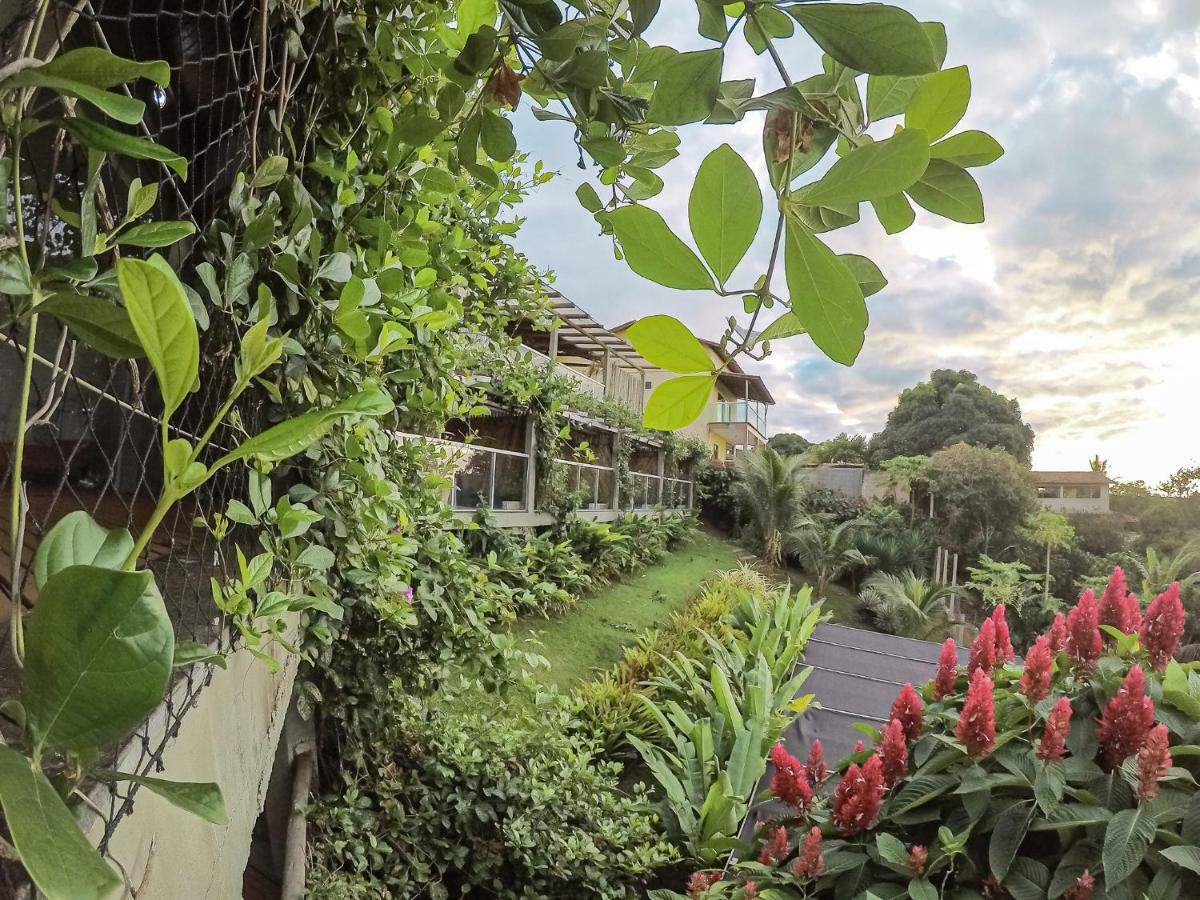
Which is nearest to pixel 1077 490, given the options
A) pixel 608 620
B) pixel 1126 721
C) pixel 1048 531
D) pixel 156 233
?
pixel 1048 531

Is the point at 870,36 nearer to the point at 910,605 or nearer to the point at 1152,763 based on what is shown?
the point at 1152,763

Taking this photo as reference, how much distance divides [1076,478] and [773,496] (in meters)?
10.3

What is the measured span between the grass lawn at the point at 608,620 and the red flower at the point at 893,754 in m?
2.57

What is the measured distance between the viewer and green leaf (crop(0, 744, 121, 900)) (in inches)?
5.8

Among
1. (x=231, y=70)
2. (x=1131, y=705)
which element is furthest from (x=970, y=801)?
(x=231, y=70)

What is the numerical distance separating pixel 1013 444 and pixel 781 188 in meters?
24.7

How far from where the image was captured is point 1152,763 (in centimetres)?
120

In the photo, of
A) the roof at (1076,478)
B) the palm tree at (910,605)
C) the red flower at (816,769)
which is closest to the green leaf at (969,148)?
the red flower at (816,769)

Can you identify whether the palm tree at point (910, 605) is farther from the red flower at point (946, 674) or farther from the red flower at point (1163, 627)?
the red flower at point (1163, 627)

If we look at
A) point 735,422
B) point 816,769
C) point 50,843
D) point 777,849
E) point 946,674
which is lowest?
point 777,849

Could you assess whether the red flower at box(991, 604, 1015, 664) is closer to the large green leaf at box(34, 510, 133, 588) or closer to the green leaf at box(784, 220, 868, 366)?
the green leaf at box(784, 220, 868, 366)

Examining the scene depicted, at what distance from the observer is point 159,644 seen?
17cm

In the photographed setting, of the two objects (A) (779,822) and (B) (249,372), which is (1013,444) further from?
(B) (249,372)

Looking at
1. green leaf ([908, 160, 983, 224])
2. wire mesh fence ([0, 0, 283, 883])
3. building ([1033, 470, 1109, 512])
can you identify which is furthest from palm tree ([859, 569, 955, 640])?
green leaf ([908, 160, 983, 224])
